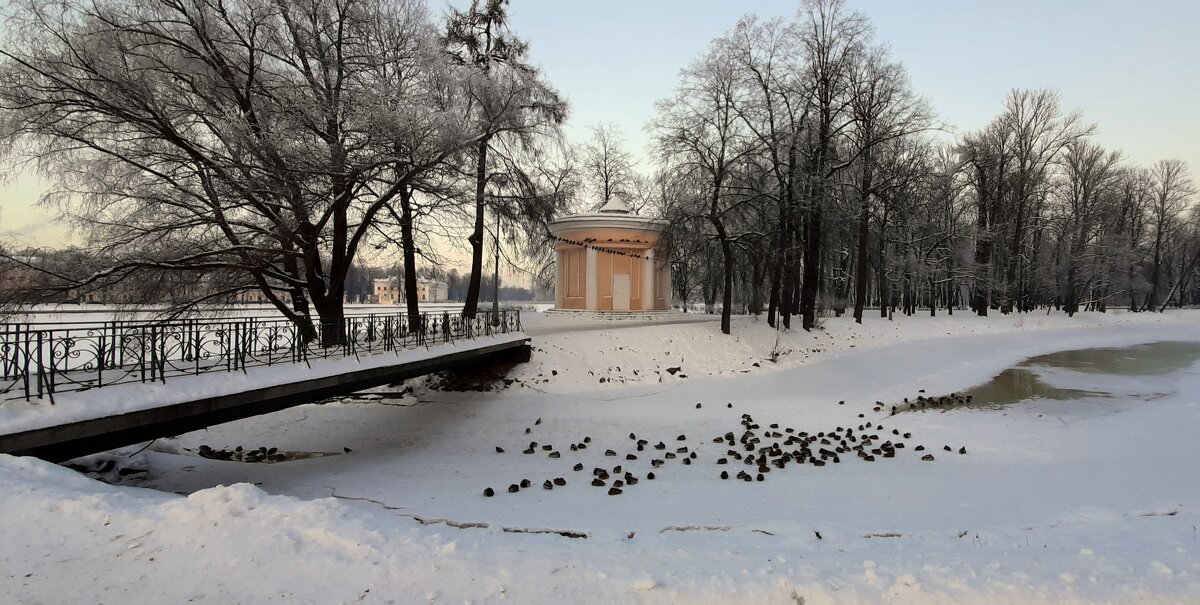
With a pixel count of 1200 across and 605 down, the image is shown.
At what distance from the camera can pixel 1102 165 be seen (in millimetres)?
40344

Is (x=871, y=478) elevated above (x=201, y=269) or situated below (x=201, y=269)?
below

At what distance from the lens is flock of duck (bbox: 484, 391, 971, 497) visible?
822 centimetres

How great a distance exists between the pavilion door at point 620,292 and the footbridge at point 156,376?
1488cm

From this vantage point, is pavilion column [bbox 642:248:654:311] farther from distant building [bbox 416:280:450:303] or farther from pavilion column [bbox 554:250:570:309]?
distant building [bbox 416:280:450:303]

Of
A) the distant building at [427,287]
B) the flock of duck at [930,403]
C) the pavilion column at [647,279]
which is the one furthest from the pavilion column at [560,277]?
the flock of duck at [930,403]

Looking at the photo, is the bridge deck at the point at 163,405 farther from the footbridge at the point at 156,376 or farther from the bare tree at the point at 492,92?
the bare tree at the point at 492,92

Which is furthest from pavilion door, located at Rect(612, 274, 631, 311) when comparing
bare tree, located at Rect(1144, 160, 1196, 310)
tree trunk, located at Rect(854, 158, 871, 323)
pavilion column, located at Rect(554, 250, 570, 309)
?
bare tree, located at Rect(1144, 160, 1196, 310)

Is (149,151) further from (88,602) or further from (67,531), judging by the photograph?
(88,602)

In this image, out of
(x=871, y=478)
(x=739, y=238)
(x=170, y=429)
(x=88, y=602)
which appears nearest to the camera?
(x=88, y=602)

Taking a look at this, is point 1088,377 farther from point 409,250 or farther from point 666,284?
point 409,250

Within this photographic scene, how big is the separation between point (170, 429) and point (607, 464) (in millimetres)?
5918

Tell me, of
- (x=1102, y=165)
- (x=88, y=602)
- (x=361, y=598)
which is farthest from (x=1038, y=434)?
(x=1102, y=165)

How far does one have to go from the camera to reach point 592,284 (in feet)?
84.3

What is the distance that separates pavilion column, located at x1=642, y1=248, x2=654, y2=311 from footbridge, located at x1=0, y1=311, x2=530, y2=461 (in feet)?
52.3
